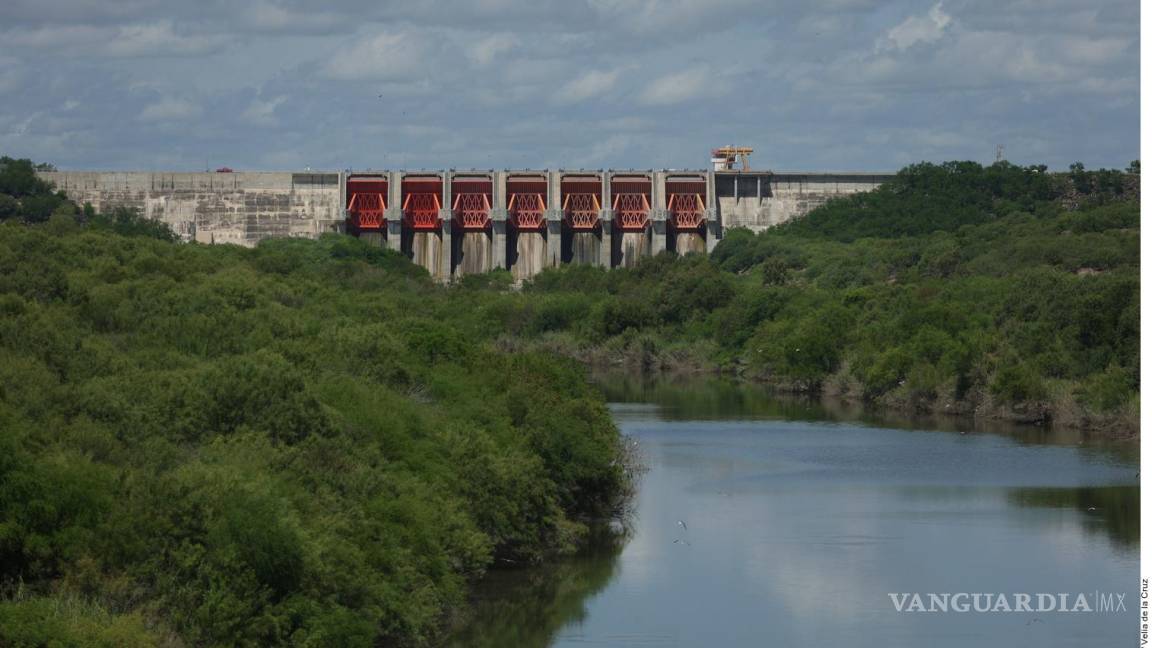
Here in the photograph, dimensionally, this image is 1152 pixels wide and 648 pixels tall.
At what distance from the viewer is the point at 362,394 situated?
148 feet

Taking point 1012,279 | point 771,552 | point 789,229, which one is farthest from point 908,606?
point 789,229

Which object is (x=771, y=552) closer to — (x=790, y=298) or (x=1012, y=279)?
(x=1012, y=279)

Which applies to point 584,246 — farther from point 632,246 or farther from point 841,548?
point 841,548

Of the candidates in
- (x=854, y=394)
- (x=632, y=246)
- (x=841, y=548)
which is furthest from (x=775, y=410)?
(x=632, y=246)

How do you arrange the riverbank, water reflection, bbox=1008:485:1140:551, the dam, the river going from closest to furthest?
the river
water reflection, bbox=1008:485:1140:551
the riverbank
the dam

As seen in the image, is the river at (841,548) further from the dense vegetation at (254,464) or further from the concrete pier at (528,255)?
the concrete pier at (528,255)

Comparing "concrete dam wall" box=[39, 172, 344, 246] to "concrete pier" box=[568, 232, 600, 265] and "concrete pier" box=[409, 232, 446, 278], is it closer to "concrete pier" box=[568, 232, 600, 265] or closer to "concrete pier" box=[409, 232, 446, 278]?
"concrete pier" box=[409, 232, 446, 278]

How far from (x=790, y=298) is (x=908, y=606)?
2548 inches

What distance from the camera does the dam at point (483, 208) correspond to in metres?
128

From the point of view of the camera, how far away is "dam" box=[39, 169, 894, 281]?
12788 centimetres

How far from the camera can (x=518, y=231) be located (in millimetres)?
129500
